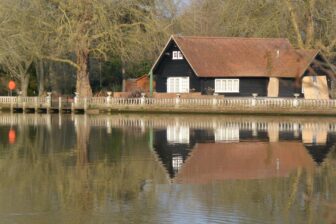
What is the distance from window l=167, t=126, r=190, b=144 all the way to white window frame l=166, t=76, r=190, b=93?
55.9 ft

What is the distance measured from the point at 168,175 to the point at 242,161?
4141 mm

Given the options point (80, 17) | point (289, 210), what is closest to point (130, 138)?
point (289, 210)

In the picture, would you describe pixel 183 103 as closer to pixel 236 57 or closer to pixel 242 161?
pixel 236 57

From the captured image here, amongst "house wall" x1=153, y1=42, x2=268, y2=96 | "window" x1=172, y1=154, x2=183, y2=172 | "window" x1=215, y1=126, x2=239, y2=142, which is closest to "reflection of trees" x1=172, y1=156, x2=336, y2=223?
"window" x1=172, y1=154, x2=183, y2=172

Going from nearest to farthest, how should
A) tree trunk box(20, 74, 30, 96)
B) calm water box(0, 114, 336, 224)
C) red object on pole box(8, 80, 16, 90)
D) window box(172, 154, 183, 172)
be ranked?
calm water box(0, 114, 336, 224), window box(172, 154, 183, 172), tree trunk box(20, 74, 30, 96), red object on pole box(8, 80, 16, 90)

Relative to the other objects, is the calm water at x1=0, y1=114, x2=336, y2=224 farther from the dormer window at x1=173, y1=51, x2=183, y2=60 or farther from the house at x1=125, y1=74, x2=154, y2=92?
the house at x1=125, y1=74, x2=154, y2=92

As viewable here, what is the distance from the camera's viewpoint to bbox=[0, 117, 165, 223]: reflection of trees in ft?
54.5

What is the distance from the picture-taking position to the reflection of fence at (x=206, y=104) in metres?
50.2

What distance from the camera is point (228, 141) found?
3219 cm

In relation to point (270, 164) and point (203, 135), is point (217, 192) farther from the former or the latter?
point (203, 135)

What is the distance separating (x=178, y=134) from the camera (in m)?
35.8

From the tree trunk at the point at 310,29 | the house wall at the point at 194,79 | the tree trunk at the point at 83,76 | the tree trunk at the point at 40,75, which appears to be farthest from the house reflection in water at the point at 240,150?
the tree trunk at the point at 40,75

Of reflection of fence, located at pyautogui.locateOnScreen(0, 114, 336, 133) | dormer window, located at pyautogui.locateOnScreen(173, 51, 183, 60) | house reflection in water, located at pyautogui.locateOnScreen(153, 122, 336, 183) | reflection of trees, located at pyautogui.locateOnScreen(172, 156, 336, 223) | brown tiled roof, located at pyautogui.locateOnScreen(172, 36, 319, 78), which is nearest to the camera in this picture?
reflection of trees, located at pyautogui.locateOnScreen(172, 156, 336, 223)

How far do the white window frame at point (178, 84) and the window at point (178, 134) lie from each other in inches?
670
